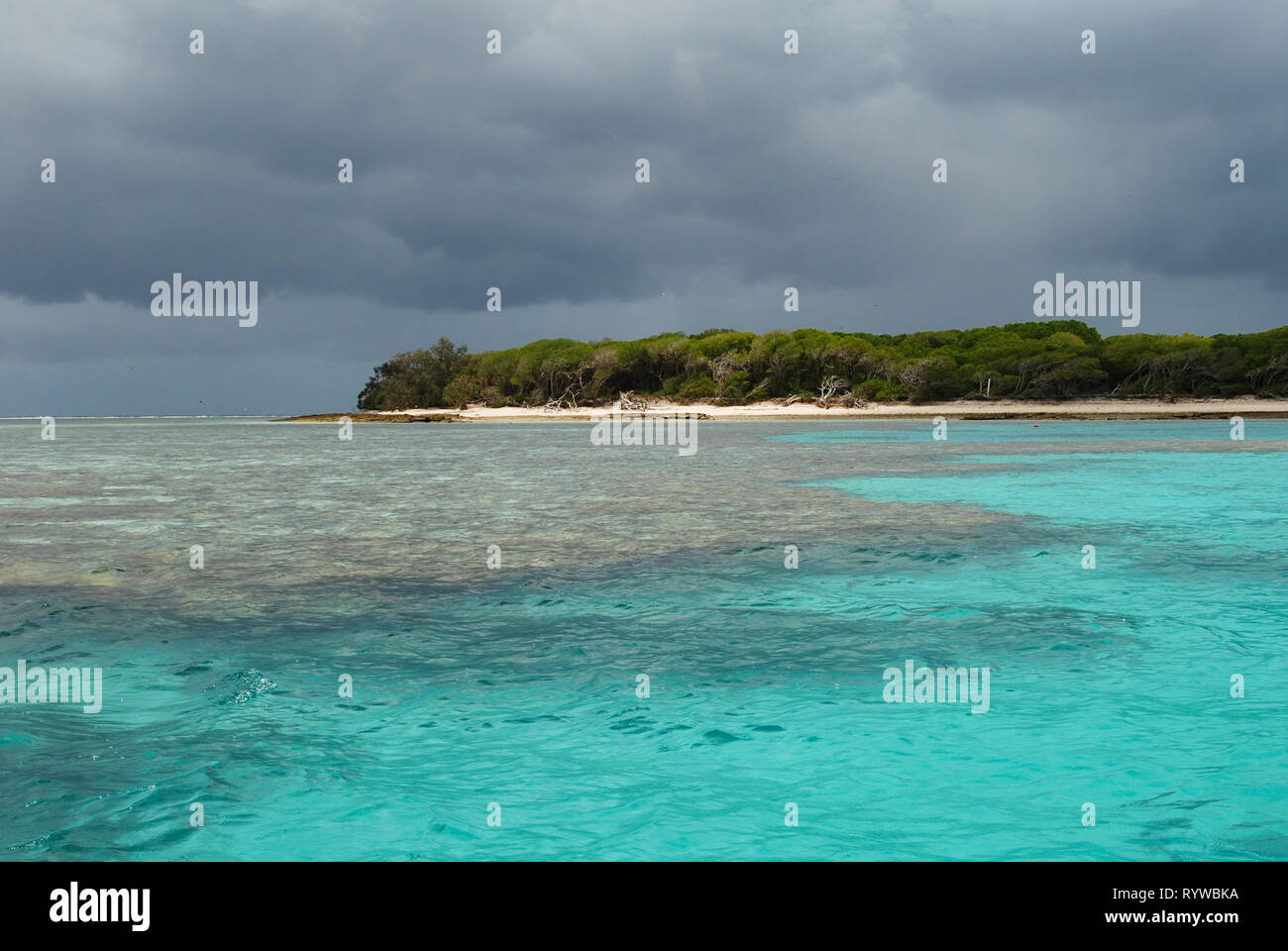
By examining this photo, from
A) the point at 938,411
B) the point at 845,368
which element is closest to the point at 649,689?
the point at 938,411

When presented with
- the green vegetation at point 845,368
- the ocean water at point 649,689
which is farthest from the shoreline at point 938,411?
the ocean water at point 649,689

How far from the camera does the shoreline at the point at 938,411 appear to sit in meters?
81.0

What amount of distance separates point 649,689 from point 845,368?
99.9 meters

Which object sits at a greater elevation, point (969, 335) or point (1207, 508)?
point (969, 335)

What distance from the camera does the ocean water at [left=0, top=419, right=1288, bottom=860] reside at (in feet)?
17.3

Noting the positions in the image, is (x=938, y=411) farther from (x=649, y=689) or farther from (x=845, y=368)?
(x=649, y=689)

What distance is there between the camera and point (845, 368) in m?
104

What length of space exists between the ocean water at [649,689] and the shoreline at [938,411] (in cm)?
7204

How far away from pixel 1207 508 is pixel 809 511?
8.46 metres

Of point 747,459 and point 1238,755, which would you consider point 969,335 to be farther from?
point 1238,755

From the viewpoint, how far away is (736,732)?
262 inches
